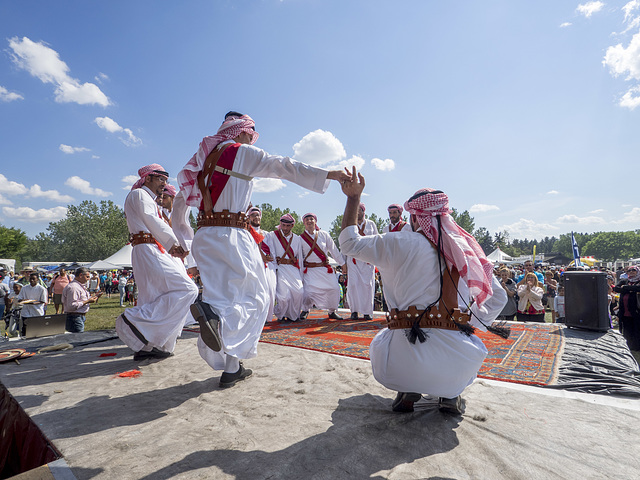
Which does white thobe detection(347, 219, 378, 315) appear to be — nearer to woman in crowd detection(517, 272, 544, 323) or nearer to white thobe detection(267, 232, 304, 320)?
white thobe detection(267, 232, 304, 320)

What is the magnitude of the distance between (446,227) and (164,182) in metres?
3.15

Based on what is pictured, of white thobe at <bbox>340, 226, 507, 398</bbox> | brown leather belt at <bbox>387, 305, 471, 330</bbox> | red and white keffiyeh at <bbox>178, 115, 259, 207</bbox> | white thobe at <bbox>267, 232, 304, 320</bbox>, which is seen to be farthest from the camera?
white thobe at <bbox>267, 232, 304, 320</bbox>

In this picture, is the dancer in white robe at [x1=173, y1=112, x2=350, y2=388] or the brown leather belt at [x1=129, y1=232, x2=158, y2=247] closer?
the dancer in white robe at [x1=173, y1=112, x2=350, y2=388]

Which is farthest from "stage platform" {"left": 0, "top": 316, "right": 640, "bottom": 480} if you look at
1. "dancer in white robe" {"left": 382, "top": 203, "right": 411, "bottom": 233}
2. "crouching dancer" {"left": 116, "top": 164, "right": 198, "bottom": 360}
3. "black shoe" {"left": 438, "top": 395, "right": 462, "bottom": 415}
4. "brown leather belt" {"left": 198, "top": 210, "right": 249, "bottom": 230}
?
"dancer in white robe" {"left": 382, "top": 203, "right": 411, "bottom": 233}

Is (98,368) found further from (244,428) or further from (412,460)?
(412,460)

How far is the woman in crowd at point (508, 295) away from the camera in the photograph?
661 cm

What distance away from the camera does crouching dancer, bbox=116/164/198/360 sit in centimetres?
324

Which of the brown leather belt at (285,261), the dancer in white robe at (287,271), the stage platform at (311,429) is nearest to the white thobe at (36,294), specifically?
the dancer in white robe at (287,271)

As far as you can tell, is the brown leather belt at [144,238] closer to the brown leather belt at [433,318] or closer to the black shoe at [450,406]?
the brown leather belt at [433,318]

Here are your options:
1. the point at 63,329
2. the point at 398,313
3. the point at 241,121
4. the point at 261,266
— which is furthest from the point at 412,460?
the point at 63,329

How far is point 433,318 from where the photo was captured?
212 cm

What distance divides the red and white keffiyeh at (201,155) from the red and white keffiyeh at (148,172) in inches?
41.8

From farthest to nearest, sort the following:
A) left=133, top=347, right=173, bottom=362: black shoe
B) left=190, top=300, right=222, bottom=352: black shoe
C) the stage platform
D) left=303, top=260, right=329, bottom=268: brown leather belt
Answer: left=303, top=260, right=329, bottom=268: brown leather belt, left=133, top=347, right=173, bottom=362: black shoe, left=190, top=300, right=222, bottom=352: black shoe, the stage platform

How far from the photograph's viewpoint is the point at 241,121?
10.0 feet
